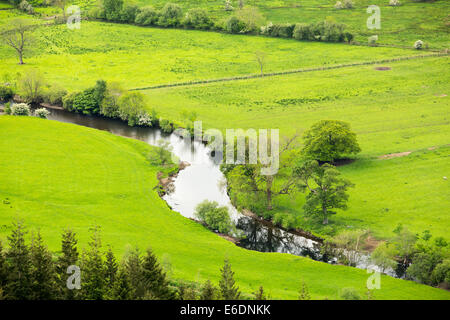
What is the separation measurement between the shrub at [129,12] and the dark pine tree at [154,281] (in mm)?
149919

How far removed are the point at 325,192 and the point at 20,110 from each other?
75.6 meters

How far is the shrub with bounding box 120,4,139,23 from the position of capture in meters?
195

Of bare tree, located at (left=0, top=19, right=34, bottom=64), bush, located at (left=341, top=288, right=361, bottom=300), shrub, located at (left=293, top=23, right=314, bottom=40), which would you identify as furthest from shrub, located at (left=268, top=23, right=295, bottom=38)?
bush, located at (left=341, top=288, right=361, bottom=300)

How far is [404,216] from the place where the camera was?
85875mm

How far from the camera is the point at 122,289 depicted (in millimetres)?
56594

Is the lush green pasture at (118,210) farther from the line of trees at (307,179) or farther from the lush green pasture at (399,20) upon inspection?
the lush green pasture at (399,20)

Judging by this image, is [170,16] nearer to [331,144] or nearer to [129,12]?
[129,12]

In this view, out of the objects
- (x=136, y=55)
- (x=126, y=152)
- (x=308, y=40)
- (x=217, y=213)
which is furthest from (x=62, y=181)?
(x=308, y=40)

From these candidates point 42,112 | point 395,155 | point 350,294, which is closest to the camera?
point 350,294

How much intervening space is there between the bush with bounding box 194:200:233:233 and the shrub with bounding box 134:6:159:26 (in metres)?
120

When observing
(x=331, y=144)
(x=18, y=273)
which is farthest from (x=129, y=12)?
(x=18, y=273)

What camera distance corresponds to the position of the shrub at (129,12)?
7677 inches
